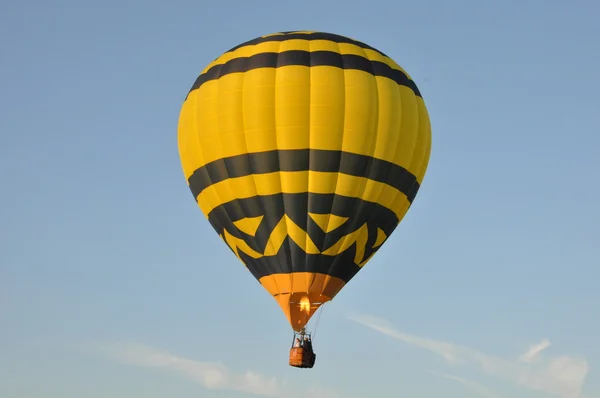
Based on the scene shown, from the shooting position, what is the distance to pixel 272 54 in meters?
33.8

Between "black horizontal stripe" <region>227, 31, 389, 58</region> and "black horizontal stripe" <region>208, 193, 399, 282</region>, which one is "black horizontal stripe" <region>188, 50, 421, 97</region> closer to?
"black horizontal stripe" <region>227, 31, 389, 58</region>

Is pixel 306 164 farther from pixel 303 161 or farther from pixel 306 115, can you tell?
pixel 306 115

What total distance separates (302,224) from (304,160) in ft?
5.34

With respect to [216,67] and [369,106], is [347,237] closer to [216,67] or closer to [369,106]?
[369,106]

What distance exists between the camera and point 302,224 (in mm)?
32875

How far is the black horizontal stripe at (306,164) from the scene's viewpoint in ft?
107

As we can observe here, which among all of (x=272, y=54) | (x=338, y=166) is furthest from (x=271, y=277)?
(x=272, y=54)

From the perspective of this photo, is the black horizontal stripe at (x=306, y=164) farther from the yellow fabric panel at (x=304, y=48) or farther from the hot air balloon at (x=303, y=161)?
the yellow fabric panel at (x=304, y=48)

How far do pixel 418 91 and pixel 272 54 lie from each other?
447 centimetres

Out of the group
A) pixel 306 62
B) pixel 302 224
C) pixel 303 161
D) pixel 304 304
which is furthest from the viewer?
pixel 306 62

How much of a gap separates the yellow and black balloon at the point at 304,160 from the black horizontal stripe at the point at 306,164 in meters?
0.03

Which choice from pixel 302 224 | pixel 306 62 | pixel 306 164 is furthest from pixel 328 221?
pixel 306 62

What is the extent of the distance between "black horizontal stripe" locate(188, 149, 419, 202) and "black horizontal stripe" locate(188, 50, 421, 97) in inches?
93.5

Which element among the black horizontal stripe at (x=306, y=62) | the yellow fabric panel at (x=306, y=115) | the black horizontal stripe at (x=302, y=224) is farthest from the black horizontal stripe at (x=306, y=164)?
the black horizontal stripe at (x=306, y=62)
